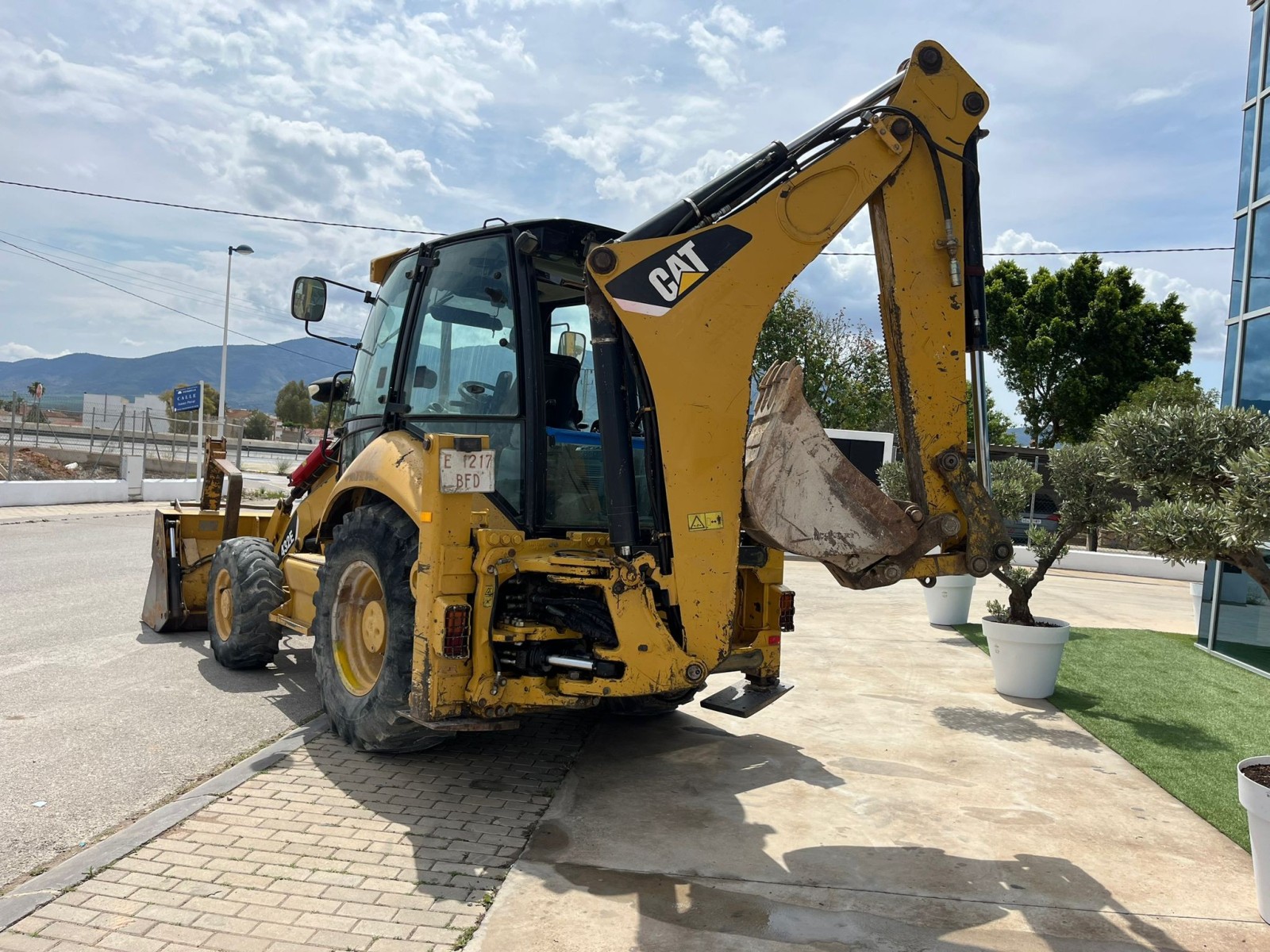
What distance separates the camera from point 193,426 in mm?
→ 39562

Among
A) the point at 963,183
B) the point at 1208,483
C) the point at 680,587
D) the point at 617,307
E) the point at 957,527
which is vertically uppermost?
the point at 963,183

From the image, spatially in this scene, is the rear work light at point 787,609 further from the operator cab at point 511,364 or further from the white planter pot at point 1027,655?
the white planter pot at point 1027,655

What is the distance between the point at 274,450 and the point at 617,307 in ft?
202

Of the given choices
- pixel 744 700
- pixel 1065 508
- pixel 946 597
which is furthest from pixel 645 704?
pixel 946 597

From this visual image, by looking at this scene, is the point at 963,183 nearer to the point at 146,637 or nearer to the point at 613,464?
the point at 613,464

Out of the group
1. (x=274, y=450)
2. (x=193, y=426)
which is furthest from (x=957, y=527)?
(x=274, y=450)

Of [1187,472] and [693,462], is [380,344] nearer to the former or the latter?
[693,462]

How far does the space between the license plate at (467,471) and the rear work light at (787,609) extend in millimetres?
1893

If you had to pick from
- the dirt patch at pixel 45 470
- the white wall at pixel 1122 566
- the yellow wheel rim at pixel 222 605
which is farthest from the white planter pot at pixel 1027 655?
the dirt patch at pixel 45 470

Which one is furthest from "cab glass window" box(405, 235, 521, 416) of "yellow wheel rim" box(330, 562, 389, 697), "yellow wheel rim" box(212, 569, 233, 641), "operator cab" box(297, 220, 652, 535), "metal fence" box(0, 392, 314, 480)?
"metal fence" box(0, 392, 314, 480)

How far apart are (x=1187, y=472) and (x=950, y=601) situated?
6619 mm

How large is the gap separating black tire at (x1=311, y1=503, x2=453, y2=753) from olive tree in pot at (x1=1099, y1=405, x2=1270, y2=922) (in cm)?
351

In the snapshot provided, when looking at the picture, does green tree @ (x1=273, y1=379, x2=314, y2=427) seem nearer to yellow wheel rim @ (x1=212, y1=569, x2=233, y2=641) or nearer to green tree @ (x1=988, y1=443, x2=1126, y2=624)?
yellow wheel rim @ (x1=212, y1=569, x2=233, y2=641)

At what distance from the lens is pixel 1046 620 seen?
7645mm
